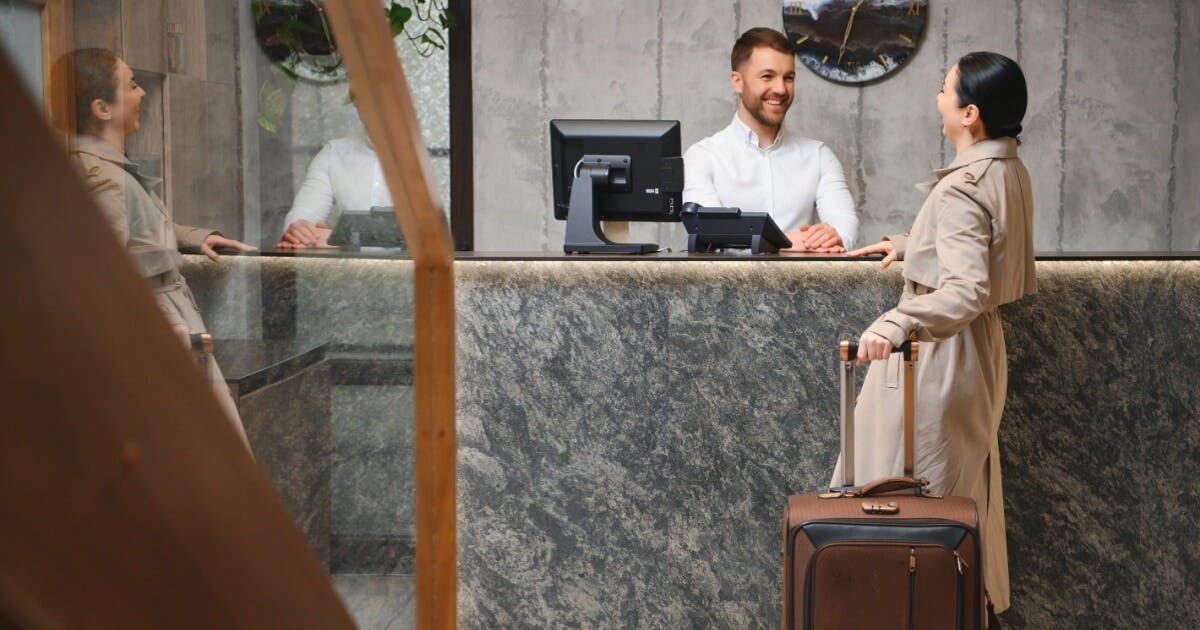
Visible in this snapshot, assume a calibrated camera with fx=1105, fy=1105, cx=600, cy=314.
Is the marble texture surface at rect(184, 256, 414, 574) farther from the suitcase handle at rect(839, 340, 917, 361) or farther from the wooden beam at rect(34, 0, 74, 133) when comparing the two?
the suitcase handle at rect(839, 340, 917, 361)

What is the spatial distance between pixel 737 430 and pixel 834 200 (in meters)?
2.00

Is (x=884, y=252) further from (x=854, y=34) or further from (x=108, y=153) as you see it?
(x=854, y=34)

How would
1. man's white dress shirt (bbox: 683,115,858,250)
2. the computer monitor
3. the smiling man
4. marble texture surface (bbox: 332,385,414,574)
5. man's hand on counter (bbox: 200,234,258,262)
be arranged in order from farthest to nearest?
man's white dress shirt (bbox: 683,115,858,250) < the smiling man < the computer monitor < marble texture surface (bbox: 332,385,414,574) < man's hand on counter (bbox: 200,234,258,262)

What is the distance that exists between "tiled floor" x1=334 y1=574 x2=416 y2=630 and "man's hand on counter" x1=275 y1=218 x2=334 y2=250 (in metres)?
0.36

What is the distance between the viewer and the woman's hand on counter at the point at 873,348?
87.3 inches

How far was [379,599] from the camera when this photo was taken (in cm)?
145

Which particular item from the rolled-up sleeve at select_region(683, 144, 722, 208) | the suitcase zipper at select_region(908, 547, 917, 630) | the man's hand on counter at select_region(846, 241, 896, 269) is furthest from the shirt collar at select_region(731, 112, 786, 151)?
the suitcase zipper at select_region(908, 547, 917, 630)

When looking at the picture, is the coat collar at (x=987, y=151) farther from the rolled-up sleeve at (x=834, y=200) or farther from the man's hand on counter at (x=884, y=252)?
the rolled-up sleeve at (x=834, y=200)

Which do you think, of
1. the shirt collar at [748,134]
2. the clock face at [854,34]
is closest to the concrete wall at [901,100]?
the clock face at [854,34]

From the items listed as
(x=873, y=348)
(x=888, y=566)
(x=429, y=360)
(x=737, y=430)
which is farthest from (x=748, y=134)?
(x=429, y=360)

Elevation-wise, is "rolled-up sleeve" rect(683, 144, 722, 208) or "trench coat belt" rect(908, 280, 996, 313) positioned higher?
"rolled-up sleeve" rect(683, 144, 722, 208)

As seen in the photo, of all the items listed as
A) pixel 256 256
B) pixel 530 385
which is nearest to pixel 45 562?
pixel 256 256

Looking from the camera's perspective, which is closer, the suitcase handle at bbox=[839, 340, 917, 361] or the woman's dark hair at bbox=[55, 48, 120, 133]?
the woman's dark hair at bbox=[55, 48, 120, 133]

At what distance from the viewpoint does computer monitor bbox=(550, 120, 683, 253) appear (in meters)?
3.42
